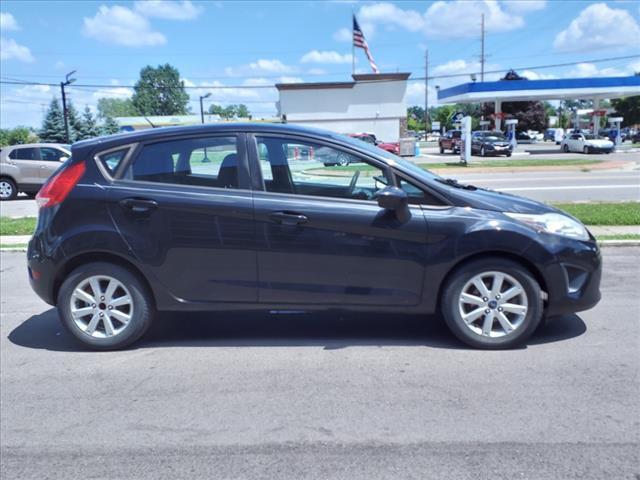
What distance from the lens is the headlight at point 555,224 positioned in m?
4.59

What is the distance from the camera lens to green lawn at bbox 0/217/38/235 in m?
11.1

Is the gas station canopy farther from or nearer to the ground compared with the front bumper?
farther from the ground

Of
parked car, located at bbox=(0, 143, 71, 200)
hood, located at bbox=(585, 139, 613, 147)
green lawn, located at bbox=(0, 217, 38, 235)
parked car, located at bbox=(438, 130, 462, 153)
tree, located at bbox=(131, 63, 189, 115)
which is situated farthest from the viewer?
tree, located at bbox=(131, 63, 189, 115)

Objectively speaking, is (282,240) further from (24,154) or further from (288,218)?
(24,154)

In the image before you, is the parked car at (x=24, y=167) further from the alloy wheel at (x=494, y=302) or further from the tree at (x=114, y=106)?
the tree at (x=114, y=106)

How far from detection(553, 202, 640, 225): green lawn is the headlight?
6280mm

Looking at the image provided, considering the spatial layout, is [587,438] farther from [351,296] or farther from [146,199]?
[146,199]

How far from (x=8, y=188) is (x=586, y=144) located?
3551 centimetres

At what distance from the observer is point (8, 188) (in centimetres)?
1831

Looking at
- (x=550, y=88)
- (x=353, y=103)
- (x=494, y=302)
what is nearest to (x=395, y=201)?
(x=494, y=302)

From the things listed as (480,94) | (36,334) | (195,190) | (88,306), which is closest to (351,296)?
(195,190)

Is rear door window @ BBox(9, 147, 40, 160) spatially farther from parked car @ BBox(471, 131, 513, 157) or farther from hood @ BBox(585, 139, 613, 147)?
hood @ BBox(585, 139, 613, 147)

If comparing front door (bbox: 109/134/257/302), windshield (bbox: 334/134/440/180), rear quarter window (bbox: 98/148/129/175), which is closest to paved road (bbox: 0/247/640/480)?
front door (bbox: 109/134/257/302)

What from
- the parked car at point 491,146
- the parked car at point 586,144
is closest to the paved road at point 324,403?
the parked car at point 491,146
